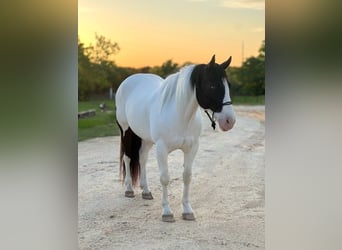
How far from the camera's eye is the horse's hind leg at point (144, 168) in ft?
5.63

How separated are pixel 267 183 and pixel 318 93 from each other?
33 cm

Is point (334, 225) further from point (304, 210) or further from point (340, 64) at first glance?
point (340, 64)

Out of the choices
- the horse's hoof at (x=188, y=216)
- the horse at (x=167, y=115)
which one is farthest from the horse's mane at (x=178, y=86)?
the horse's hoof at (x=188, y=216)

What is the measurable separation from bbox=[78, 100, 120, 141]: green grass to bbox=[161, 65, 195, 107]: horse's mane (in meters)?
0.19

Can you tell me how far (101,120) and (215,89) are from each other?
0.42 metres

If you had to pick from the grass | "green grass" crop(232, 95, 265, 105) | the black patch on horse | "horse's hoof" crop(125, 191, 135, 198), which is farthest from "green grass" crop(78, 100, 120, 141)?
"green grass" crop(232, 95, 265, 105)

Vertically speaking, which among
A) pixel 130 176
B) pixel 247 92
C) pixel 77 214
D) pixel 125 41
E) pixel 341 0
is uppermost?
pixel 341 0

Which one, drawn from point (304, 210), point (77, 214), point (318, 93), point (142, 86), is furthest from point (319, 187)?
point (77, 214)

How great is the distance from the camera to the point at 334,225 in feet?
4.89

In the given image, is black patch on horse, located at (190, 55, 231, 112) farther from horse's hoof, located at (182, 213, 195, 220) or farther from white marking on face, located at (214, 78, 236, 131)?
horse's hoof, located at (182, 213, 195, 220)

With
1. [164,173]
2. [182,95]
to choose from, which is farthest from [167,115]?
[164,173]

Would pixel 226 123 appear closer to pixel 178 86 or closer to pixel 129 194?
pixel 178 86

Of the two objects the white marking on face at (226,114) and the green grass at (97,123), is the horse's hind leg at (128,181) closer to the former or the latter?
the green grass at (97,123)

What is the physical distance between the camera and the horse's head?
160 cm
